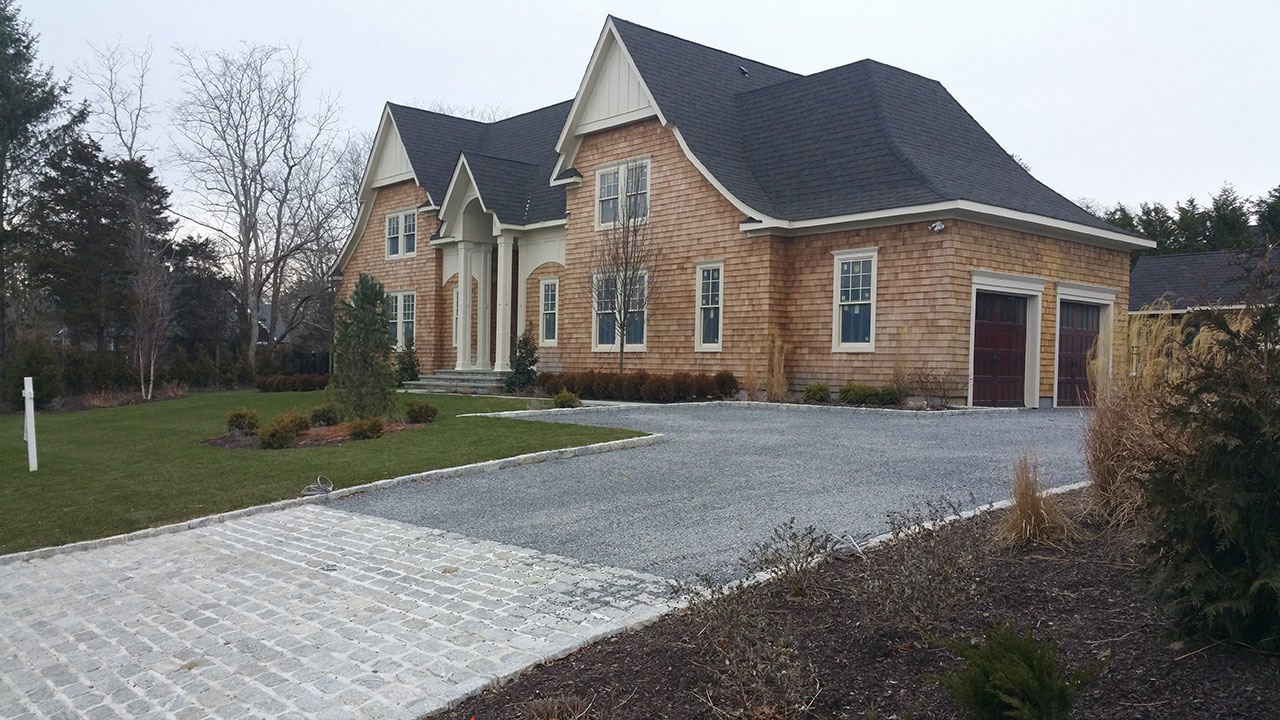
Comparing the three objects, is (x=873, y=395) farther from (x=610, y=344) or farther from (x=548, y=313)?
(x=548, y=313)

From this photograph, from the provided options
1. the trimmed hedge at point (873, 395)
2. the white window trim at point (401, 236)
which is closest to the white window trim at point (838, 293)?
the trimmed hedge at point (873, 395)

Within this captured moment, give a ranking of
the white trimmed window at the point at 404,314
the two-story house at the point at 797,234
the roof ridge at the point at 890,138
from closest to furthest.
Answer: the roof ridge at the point at 890,138
the two-story house at the point at 797,234
the white trimmed window at the point at 404,314

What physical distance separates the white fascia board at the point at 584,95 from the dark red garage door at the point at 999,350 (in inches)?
308

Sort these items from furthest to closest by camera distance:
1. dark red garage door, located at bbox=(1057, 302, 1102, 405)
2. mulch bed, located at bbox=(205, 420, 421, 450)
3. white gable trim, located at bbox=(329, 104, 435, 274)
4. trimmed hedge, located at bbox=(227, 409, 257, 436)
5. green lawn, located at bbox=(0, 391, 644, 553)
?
white gable trim, located at bbox=(329, 104, 435, 274) < dark red garage door, located at bbox=(1057, 302, 1102, 405) < trimmed hedge, located at bbox=(227, 409, 257, 436) < mulch bed, located at bbox=(205, 420, 421, 450) < green lawn, located at bbox=(0, 391, 644, 553)

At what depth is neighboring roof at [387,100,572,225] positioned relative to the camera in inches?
998

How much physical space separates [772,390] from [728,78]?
9175 mm

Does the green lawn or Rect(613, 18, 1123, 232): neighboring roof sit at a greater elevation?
Rect(613, 18, 1123, 232): neighboring roof

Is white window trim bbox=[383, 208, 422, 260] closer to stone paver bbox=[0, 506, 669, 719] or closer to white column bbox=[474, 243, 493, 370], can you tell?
white column bbox=[474, 243, 493, 370]

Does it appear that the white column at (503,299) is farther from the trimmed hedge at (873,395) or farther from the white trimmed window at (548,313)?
the trimmed hedge at (873,395)

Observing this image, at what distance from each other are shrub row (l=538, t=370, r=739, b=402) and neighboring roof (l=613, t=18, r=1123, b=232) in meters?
3.67

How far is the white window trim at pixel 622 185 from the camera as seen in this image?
68.8 ft

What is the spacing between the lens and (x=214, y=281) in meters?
42.4

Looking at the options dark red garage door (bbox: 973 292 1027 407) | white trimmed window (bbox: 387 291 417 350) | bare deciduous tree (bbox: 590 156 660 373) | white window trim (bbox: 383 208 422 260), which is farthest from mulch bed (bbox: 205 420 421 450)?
white window trim (bbox: 383 208 422 260)

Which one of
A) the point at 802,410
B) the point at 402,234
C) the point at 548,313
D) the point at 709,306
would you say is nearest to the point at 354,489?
the point at 802,410
